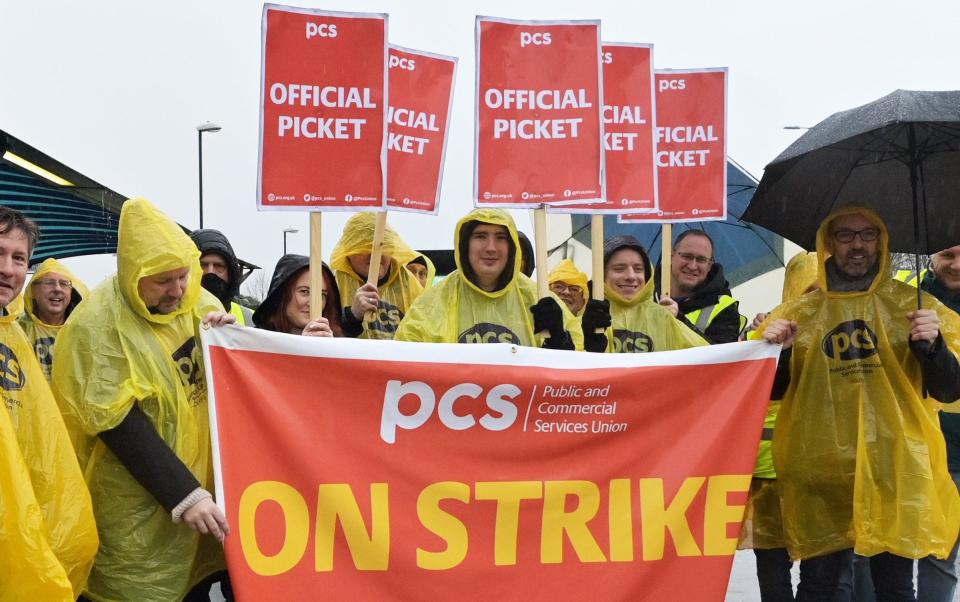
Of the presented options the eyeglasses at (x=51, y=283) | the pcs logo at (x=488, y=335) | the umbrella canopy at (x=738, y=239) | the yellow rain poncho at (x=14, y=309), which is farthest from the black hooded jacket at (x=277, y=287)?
the umbrella canopy at (x=738, y=239)

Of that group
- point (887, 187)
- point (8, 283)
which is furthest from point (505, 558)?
point (887, 187)

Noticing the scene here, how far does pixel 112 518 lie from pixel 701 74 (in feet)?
12.9

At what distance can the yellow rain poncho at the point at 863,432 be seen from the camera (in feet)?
13.2

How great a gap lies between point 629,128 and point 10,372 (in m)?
3.10

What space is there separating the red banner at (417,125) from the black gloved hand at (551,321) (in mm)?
1067

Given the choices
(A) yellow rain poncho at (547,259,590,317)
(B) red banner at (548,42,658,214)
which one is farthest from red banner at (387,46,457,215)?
(A) yellow rain poncho at (547,259,590,317)

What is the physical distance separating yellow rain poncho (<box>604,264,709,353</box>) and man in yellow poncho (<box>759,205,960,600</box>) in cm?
81

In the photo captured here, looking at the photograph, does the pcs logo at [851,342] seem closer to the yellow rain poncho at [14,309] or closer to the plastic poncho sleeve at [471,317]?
the plastic poncho sleeve at [471,317]

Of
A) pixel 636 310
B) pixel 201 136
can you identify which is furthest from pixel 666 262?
pixel 201 136

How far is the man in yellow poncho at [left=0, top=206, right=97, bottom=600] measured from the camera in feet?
10.4

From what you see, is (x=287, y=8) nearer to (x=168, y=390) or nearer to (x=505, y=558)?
(x=168, y=390)

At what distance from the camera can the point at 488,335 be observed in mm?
4477

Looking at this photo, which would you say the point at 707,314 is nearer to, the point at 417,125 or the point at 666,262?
the point at 666,262

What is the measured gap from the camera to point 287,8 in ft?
14.3
